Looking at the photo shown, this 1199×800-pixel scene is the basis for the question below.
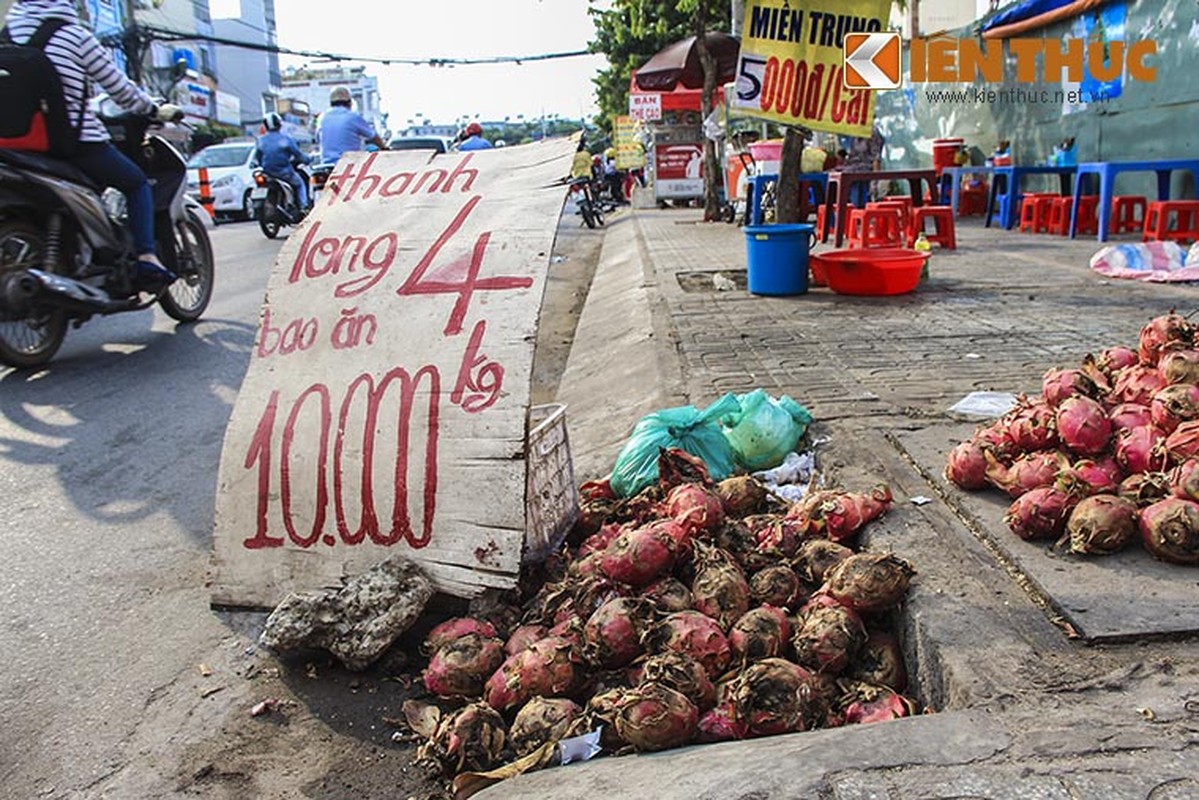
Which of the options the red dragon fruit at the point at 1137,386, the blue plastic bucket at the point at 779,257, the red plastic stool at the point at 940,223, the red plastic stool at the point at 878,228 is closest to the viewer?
the red dragon fruit at the point at 1137,386

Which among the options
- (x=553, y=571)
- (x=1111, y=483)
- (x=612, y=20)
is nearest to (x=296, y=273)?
(x=553, y=571)

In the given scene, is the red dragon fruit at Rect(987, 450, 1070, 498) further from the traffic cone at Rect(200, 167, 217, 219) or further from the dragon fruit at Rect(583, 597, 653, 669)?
the traffic cone at Rect(200, 167, 217, 219)

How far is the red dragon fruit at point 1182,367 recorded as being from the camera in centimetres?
→ 257

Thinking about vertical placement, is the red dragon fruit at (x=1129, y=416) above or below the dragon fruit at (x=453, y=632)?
above

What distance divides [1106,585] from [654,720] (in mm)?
1033

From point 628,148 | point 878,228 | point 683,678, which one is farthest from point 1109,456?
point 628,148

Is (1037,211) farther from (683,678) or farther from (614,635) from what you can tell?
(683,678)

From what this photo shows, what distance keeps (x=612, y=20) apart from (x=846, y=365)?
23.7 m

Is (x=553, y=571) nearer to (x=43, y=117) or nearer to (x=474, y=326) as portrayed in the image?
(x=474, y=326)

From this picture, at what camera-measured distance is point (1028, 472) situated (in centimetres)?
254

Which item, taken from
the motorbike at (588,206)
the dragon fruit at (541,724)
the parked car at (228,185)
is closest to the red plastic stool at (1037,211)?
the motorbike at (588,206)

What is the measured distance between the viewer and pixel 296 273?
2.97 metres

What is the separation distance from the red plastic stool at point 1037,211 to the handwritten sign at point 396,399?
30.3ft

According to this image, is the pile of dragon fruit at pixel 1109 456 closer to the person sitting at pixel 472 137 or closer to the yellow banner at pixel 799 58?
the yellow banner at pixel 799 58
